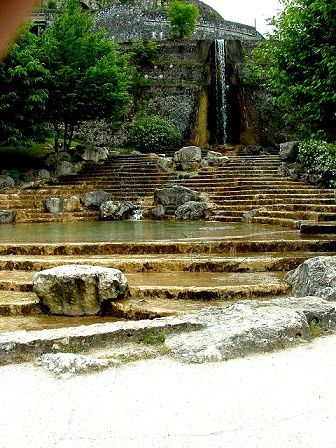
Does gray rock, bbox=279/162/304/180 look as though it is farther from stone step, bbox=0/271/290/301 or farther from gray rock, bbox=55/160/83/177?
stone step, bbox=0/271/290/301

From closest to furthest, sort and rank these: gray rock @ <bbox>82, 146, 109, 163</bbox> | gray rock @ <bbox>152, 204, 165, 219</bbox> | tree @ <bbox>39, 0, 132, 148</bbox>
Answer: gray rock @ <bbox>152, 204, 165, 219</bbox> → tree @ <bbox>39, 0, 132, 148</bbox> → gray rock @ <bbox>82, 146, 109, 163</bbox>

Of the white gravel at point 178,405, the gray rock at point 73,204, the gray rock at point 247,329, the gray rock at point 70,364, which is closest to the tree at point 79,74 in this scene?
the gray rock at point 73,204

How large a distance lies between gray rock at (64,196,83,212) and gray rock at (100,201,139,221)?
122 centimetres

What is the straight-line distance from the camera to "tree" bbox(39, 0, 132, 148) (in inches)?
875

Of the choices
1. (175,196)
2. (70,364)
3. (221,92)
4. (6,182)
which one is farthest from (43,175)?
(70,364)

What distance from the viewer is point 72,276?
17.6 feet

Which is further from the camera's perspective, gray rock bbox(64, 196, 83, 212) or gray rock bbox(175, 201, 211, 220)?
gray rock bbox(64, 196, 83, 212)

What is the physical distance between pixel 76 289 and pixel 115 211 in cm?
1072

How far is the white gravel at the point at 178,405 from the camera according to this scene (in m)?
2.57

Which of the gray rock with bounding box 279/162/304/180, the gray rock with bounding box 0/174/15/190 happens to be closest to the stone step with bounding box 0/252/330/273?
the gray rock with bounding box 279/162/304/180

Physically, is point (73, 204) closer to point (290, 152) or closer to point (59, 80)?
point (59, 80)

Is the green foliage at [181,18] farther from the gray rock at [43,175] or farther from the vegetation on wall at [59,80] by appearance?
the gray rock at [43,175]

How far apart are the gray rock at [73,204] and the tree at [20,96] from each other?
431 cm

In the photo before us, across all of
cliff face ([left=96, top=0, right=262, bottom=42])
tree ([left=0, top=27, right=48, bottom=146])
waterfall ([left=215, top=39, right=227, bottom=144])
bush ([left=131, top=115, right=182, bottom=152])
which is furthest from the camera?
cliff face ([left=96, top=0, right=262, bottom=42])
